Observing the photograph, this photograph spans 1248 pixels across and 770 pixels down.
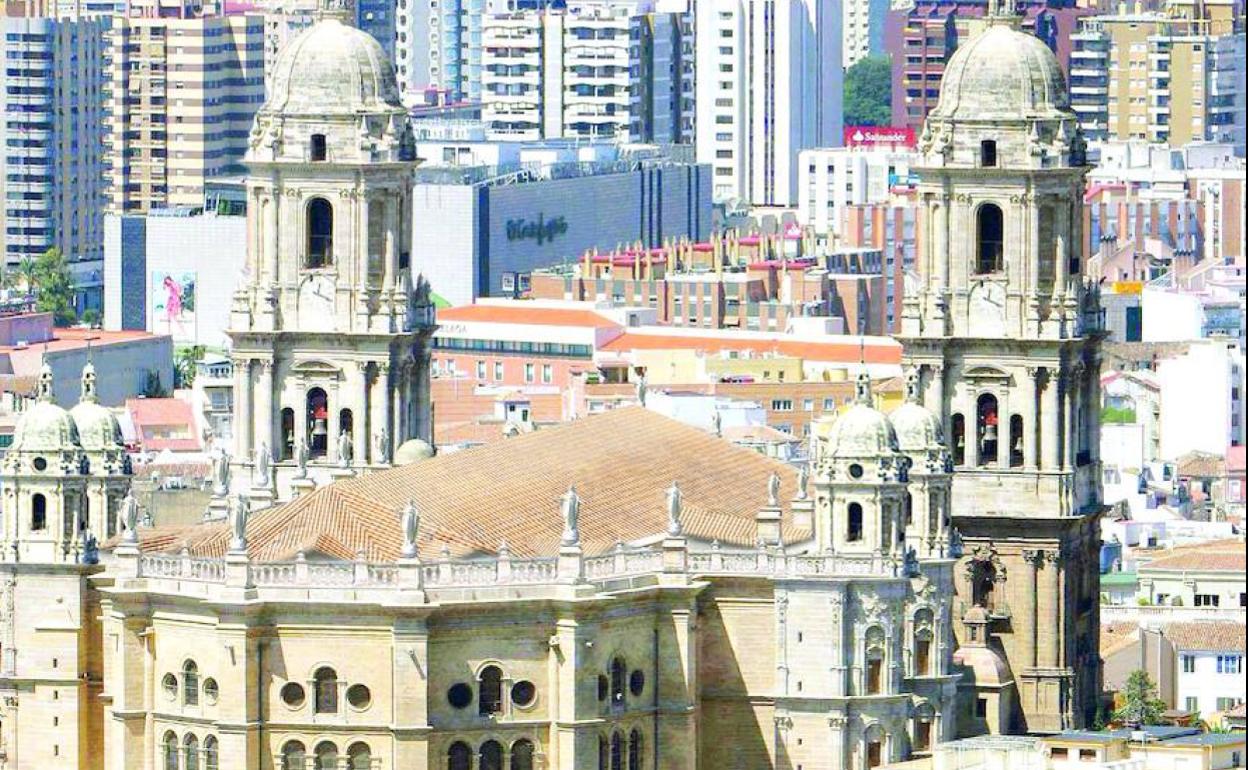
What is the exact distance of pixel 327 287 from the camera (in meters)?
172

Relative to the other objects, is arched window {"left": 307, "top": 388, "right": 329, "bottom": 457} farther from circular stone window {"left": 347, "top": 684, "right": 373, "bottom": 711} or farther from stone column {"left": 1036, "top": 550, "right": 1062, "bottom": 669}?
circular stone window {"left": 347, "top": 684, "right": 373, "bottom": 711}

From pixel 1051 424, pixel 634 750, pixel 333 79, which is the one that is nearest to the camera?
pixel 634 750

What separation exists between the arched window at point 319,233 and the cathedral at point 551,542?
0.41 feet

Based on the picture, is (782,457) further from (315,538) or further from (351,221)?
(315,538)

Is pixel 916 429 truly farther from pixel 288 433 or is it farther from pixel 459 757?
pixel 288 433

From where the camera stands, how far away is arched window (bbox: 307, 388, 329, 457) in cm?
17200

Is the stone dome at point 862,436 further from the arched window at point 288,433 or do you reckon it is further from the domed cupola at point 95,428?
the arched window at point 288,433

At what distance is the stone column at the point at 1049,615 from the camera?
16888 centimetres

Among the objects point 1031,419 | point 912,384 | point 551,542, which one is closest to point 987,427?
point 1031,419

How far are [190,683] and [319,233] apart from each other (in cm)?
2002

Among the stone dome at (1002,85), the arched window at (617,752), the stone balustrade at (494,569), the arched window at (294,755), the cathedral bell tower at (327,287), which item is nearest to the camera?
the stone balustrade at (494,569)

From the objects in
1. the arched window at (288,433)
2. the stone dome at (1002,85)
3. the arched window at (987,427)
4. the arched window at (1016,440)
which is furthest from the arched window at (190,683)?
the stone dome at (1002,85)

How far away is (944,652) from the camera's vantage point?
522 ft

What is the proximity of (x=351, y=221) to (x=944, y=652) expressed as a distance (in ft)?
67.9
